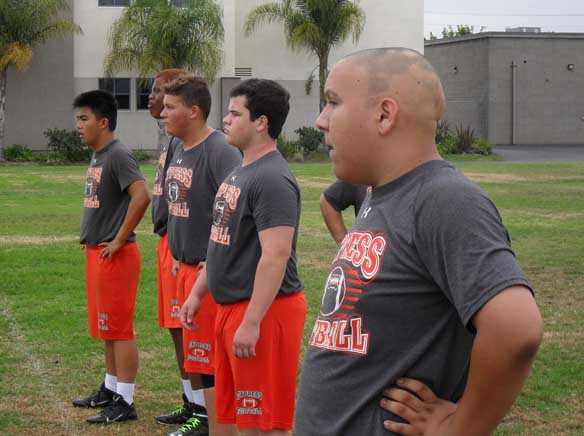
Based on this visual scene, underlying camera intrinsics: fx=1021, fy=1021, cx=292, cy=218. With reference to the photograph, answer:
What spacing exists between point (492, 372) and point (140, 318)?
8070mm

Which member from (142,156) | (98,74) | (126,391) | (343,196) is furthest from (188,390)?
(98,74)

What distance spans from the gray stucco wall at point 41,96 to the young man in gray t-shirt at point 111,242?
34.9 meters

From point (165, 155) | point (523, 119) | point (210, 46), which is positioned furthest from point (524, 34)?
point (165, 155)

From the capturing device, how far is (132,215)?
Result: 6777 millimetres

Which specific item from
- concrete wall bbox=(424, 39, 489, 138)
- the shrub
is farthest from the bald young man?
concrete wall bbox=(424, 39, 489, 138)

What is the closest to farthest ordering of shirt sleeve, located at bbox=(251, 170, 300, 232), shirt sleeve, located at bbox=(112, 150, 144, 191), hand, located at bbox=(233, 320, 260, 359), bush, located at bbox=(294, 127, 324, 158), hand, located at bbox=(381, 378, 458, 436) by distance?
hand, located at bbox=(381, 378, 458, 436) < hand, located at bbox=(233, 320, 260, 359) < shirt sleeve, located at bbox=(251, 170, 300, 232) < shirt sleeve, located at bbox=(112, 150, 144, 191) < bush, located at bbox=(294, 127, 324, 158)

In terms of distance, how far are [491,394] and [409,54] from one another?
2.87 feet

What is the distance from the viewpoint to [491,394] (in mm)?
2359

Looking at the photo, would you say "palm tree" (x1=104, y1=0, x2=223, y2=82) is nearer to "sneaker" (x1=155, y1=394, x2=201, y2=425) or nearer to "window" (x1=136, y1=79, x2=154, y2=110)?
"window" (x1=136, y1=79, x2=154, y2=110)

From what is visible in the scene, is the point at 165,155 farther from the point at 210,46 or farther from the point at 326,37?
the point at 326,37

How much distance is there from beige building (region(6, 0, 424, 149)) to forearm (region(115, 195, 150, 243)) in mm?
34612

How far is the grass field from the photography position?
270 inches

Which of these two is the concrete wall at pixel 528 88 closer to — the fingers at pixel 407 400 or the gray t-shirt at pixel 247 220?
the gray t-shirt at pixel 247 220

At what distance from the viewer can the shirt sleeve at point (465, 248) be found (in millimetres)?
2312
